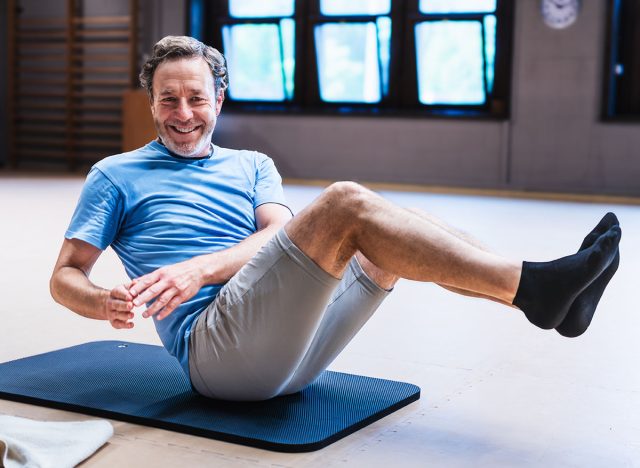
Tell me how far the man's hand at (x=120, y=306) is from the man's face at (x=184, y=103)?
0.49 metres

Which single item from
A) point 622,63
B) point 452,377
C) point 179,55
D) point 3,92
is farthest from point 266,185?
point 3,92

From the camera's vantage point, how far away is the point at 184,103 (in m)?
2.24

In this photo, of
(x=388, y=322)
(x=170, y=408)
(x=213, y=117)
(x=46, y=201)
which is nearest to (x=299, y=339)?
(x=170, y=408)

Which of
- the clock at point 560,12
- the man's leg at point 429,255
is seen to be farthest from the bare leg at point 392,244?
the clock at point 560,12

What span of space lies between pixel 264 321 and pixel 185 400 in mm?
386

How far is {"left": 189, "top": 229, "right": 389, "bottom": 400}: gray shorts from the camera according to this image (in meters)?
1.93

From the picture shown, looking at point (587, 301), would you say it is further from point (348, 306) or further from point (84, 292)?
point (84, 292)

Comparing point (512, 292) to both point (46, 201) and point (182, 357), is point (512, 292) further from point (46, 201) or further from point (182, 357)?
point (46, 201)

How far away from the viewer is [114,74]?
10781 millimetres

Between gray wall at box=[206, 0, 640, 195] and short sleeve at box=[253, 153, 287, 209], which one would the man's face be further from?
gray wall at box=[206, 0, 640, 195]

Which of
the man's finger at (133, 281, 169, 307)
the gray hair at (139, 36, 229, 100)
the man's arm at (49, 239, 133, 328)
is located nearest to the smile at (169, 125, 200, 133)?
the gray hair at (139, 36, 229, 100)

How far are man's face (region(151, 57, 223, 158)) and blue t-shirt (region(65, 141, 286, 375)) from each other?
67 millimetres

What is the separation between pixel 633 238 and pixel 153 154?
13.9ft

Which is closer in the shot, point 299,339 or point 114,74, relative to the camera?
point 299,339
